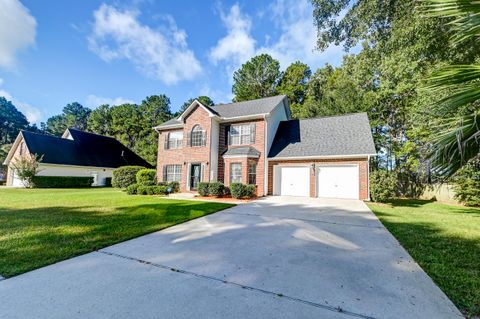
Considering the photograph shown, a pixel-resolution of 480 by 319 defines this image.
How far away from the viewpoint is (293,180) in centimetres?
1536

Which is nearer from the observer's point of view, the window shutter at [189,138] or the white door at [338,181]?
the white door at [338,181]

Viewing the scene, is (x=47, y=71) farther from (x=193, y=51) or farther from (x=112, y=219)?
(x=112, y=219)

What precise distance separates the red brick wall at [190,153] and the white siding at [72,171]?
13327 mm

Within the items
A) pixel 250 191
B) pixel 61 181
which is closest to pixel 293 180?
pixel 250 191

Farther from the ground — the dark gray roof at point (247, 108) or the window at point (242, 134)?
the dark gray roof at point (247, 108)

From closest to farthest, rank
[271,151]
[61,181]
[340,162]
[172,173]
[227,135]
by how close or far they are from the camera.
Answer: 1. [340,162]
2. [271,151]
3. [227,135]
4. [172,173]
5. [61,181]

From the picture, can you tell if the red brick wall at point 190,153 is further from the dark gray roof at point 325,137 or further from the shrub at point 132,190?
the dark gray roof at point 325,137

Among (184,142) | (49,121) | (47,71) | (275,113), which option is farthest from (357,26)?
(49,121)

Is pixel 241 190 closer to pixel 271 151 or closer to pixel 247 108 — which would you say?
pixel 271 151

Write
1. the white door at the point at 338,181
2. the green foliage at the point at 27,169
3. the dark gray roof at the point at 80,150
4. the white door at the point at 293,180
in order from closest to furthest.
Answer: the white door at the point at 338,181
the white door at the point at 293,180
the green foliage at the point at 27,169
the dark gray roof at the point at 80,150

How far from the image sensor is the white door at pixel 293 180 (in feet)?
49.1

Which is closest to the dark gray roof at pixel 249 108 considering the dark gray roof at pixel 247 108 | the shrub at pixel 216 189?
the dark gray roof at pixel 247 108

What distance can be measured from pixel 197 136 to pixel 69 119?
208 feet

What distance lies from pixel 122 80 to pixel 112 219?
15471mm
